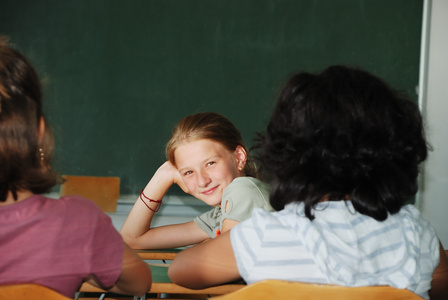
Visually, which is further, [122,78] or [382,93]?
[122,78]

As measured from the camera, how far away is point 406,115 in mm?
1079

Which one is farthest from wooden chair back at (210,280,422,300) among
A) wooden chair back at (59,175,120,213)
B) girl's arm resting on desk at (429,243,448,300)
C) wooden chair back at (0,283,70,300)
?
wooden chair back at (59,175,120,213)

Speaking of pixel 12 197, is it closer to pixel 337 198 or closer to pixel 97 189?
pixel 337 198

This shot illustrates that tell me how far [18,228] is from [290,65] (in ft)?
7.41

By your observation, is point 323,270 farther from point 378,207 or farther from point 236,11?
point 236,11

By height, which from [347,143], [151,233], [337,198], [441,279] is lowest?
[151,233]

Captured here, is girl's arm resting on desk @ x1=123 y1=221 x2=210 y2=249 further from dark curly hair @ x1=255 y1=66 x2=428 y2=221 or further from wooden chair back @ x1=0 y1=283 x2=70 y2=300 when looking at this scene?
wooden chair back @ x1=0 y1=283 x2=70 y2=300

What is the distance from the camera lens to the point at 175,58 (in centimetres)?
293

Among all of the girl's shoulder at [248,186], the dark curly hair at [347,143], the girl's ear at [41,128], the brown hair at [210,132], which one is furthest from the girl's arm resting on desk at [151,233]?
the girl's ear at [41,128]

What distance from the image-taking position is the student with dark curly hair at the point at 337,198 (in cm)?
97

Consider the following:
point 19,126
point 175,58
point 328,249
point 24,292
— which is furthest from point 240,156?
point 175,58

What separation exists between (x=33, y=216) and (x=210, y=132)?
932 mm

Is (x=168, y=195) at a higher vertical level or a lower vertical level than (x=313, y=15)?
lower

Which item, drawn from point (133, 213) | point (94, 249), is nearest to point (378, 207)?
point (94, 249)
